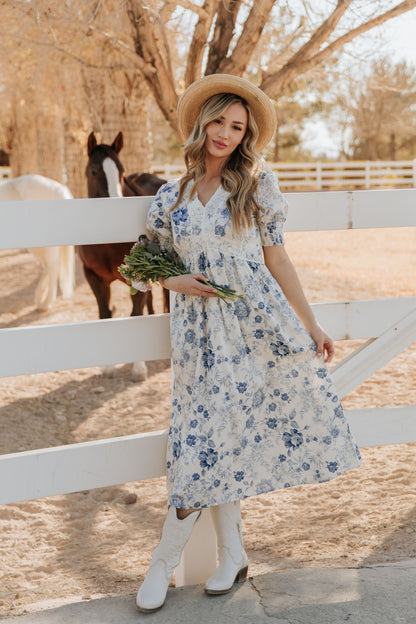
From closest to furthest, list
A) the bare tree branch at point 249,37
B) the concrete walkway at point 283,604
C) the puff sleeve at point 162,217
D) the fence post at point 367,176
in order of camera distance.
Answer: the concrete walkway at point 283,604, the puff sleeve at point 162,217, the bare tree branch at point 249,37, the fence post at point 367,176

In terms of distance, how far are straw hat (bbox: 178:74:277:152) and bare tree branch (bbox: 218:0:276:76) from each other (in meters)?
4.12

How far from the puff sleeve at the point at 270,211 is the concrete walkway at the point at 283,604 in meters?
1.18

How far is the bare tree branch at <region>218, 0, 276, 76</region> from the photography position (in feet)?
20.6

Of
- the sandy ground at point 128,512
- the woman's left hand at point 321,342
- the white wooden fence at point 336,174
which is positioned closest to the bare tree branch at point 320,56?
the sandy ground at point 128,512

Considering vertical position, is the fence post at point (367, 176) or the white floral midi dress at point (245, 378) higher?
the fence post at point (367, 176)

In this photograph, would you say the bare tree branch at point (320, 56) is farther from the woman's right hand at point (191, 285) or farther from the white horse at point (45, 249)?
the woman's right hand at point (191, 285)

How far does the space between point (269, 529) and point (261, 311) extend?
131 cm

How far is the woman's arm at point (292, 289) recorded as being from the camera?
2.44m

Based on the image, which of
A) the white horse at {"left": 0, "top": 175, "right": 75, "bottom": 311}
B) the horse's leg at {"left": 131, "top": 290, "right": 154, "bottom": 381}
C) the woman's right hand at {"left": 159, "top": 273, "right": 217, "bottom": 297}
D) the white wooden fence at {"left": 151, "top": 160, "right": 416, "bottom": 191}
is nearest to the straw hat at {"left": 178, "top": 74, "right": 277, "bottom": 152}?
the woman's right hand at {"left": 159, "top": 273, "right": 217, "bottom": 297}

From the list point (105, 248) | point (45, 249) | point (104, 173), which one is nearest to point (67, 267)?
point (45, 249)

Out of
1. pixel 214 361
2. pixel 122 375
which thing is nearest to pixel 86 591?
pixel 214 361

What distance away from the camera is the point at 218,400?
2.27 meters

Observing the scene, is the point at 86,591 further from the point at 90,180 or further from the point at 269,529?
the point at 90,180

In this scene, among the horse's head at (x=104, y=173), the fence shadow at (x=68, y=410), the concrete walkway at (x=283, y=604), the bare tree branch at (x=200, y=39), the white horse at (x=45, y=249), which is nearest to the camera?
the concrete walkway at (x=283, y=604)
